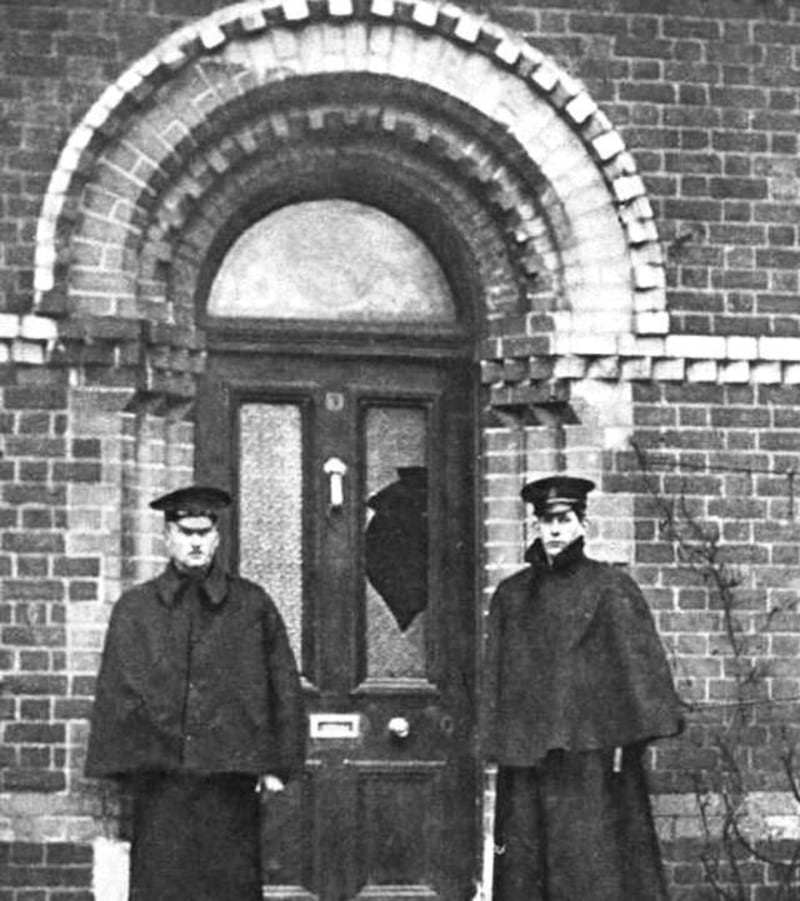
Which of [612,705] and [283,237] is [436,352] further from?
[612,705]

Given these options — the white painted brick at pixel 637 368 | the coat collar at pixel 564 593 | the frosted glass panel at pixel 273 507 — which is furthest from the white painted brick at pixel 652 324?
the frosted glass panel at pixel 273 507

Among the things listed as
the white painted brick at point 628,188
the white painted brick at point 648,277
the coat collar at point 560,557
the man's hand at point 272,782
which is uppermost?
the white painted brick at point 628,188

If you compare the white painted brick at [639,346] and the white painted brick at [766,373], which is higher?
the white painted brick at [639,346]

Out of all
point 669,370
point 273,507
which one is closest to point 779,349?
point 669,370

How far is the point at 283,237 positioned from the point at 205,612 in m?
2.34

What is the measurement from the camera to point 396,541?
480 inches

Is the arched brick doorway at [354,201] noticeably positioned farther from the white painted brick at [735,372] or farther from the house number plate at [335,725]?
A: the white painted brick at [735,372]

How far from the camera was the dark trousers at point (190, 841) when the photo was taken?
34.4 feet

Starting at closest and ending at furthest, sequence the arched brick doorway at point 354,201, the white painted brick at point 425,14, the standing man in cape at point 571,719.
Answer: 1. the standing man in cape at point 571,719
2. the arched brick doorway at point 354,201
3. the white painted brick at point 425,14

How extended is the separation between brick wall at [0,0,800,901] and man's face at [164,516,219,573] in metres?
0.88

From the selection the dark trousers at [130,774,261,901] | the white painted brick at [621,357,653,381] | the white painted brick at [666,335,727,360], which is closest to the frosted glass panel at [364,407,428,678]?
the white painted brick at [621,357,653,381]

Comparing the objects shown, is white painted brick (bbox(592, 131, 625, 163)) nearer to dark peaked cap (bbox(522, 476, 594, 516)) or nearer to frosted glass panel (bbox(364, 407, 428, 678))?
frosted glass panel (bbox(364, 407, 428, 678))

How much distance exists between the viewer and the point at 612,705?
10500 millimetres

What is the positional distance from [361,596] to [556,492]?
1.80 metres
